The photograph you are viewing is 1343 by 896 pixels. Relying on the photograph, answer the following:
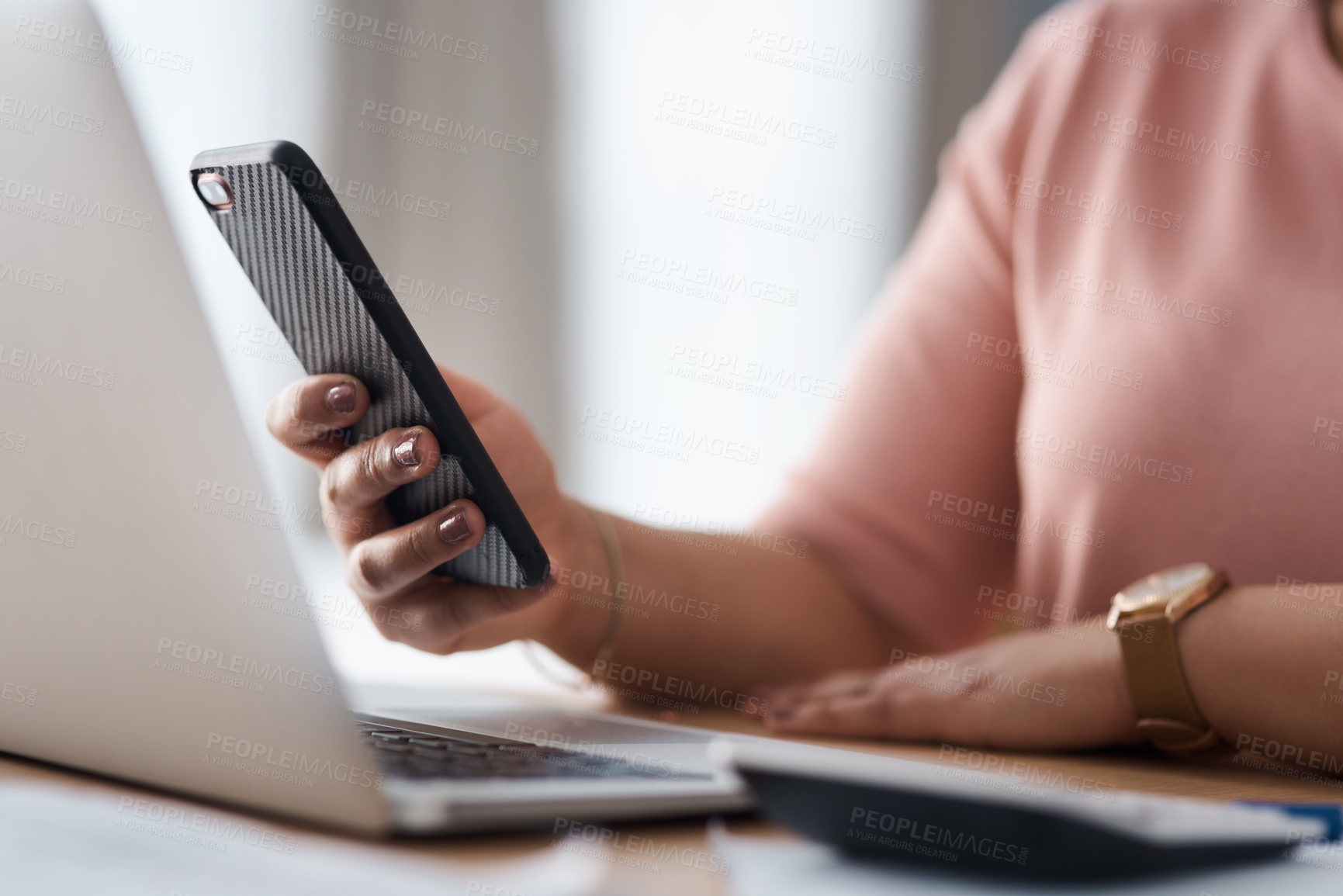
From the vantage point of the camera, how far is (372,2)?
2.24m

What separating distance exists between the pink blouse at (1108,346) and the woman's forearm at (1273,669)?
137 mm

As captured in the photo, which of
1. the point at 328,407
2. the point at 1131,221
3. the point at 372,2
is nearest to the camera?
the point at 328,407

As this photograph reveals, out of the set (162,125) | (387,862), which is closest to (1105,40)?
(387,862)

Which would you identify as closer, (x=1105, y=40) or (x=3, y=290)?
(x=3, y=290)

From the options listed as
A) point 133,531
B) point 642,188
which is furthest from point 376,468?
point 642,188

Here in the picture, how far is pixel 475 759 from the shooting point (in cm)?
29

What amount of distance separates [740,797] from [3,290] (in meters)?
0.26

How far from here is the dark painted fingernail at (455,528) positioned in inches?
15.4

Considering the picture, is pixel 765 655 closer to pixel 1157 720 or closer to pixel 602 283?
pixel 1157 720

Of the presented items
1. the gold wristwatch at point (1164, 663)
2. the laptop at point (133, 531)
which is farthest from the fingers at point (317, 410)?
the gold wristwatch at point (1164, 663)

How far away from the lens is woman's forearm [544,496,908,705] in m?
0.64

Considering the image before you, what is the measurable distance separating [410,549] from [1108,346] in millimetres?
490

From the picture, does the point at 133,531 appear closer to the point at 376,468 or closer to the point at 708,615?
the point at 376,468

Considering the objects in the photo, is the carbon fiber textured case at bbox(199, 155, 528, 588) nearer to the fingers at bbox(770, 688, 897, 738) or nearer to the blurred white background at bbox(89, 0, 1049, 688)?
the fingers at bbox(770, 688, 897, 738)
